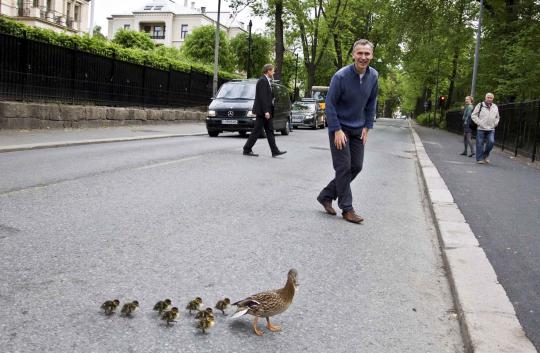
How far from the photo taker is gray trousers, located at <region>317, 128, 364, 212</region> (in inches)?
248

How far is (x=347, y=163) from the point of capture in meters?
6.27

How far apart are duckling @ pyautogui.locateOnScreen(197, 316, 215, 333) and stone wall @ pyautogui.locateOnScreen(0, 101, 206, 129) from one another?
13464 millimetres

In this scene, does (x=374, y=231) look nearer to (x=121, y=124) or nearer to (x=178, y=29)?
(x=121, y=124)

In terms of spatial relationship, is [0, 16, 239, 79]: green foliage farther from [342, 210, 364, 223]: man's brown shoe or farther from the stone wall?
[342, 210, 364, 223]: man's brown shoe

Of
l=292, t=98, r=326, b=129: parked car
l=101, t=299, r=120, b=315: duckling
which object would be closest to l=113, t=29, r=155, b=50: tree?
l=292, t=98, r=326, b=129: parked car

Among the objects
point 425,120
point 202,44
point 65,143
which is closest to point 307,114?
point 65,143

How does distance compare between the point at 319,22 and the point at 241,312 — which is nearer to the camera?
the point at 241,312

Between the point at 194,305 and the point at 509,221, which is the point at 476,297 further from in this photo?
A: the point at 509,221

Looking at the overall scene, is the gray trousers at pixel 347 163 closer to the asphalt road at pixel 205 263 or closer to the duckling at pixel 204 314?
the asphalt road at pixel 205 263

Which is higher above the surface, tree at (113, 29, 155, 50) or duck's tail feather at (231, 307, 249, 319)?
tree at (113, 29, 155, 50)

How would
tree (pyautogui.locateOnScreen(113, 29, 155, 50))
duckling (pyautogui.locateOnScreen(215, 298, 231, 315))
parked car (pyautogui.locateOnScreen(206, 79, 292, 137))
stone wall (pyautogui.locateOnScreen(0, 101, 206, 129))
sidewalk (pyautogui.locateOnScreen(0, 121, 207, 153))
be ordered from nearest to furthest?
duckling (pyautogui.locateOnScreen(215, 298, 231, 315)) < sidewalk (pyautogui.locateOnScreen(0, 121, 207, 153)) < stone wall (pyautogui.locateOnScreen(0, 101, 206, 129)) < parked car (pyautogui.locateOnScreen(206, 79, 292, 137)) < tree (pyautogui.locateOnScreen(113, 29, 155, 50))

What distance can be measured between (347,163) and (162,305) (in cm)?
349

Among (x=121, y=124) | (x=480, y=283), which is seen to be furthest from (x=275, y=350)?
(x=121, y=124)

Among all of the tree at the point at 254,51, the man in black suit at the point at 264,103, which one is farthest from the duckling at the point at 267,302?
the tree at the point at 254,51
